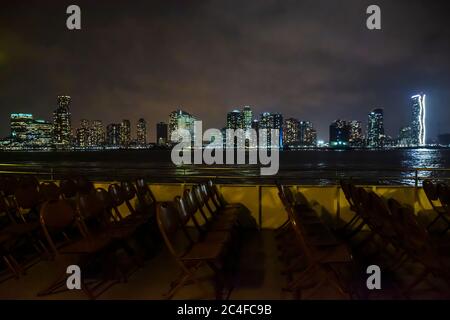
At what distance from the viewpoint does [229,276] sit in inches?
128

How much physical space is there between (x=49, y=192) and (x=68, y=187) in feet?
1.66

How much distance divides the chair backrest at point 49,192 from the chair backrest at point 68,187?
8.6 inches

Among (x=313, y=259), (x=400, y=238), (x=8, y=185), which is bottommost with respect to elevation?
(x=313, y=259)

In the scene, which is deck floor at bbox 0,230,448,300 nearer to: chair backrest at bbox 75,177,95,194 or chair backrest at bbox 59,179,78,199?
chair backrest at bbox 59,179,78,199

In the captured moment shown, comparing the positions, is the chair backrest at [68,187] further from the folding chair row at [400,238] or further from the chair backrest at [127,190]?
the folding chair row at [400,238]

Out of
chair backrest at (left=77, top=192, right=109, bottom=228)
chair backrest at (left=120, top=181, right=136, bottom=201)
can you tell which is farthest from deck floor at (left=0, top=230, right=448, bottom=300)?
chair backrest at (left=120, top=181, right=136, bottom=201)

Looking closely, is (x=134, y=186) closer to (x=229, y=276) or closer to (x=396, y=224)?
(x=229, y=276)

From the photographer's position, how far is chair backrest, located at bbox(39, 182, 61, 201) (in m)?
4.60

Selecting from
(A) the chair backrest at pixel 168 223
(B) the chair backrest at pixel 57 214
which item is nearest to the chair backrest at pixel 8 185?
(B) the chair backrest at pixel 57 214

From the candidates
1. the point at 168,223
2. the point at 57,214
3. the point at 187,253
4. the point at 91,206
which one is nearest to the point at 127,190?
the point at 91,206

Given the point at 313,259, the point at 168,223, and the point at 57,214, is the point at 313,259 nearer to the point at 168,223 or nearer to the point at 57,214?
the point at 168,223

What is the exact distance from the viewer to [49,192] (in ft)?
15.5
